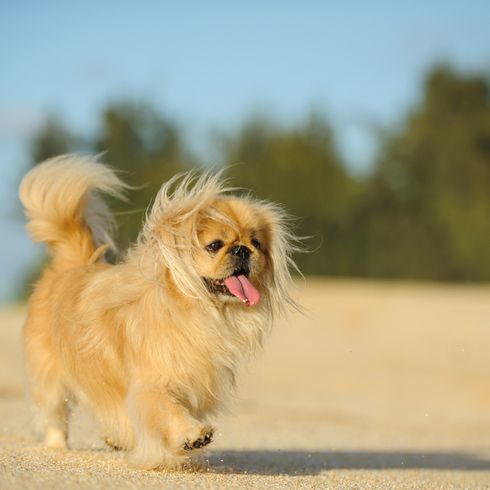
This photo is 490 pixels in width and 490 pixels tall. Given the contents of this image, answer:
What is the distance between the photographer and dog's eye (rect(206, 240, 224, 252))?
594 cm

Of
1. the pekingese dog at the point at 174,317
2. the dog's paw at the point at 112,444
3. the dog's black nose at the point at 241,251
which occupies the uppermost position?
the dog's black nose at the point at 241,251

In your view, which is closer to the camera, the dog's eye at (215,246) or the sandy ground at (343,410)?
the sandy ground at (343,410)

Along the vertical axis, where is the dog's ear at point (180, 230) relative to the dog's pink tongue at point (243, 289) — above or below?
above

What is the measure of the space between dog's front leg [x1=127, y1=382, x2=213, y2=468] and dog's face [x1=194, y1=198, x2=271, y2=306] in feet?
2.26

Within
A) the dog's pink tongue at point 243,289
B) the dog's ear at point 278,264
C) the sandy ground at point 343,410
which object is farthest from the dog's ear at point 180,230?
the sandy ground at point 343,410

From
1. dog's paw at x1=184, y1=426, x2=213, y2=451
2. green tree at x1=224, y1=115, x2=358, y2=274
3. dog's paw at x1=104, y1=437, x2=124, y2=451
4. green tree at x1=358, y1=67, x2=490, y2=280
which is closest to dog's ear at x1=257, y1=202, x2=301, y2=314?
dog's paw at x1=184, y1=426, x2=213, y2=451

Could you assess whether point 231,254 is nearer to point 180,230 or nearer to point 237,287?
point 237,287

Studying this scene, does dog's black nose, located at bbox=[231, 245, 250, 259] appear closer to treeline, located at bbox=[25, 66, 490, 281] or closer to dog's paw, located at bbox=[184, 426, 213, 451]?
dog's paw, located at bbox=[184, 426, 213, 451]

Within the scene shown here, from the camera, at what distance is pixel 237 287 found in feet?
19.5

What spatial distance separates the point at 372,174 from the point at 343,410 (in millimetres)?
21921

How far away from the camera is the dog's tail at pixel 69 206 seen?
24.2 ft

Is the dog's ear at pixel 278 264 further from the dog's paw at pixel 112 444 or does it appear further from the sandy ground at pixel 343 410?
the dog's paw at pixel 112 444

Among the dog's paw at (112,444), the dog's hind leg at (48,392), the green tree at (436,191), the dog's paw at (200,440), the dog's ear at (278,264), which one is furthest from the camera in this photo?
the green tree at (436,191)

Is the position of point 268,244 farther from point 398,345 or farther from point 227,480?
point 398,345
